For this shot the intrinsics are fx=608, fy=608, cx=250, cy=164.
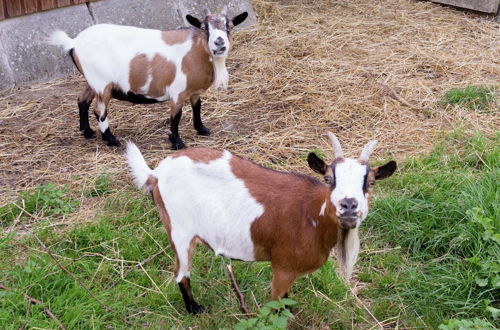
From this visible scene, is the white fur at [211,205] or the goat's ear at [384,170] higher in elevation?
the goat's ear at [384,170]

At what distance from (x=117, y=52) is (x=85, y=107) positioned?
58 centimetres

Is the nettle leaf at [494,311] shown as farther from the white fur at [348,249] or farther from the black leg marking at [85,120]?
the black leg marking at [85,120]

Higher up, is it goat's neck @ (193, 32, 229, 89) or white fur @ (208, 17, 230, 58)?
white fur @ (208, 17, 230, 58)

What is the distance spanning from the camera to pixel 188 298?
121 inches

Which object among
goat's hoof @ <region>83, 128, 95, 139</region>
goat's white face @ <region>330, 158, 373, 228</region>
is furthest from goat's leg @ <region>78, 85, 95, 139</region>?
goat's white face @ <region>330, 158, 373, 228</region>

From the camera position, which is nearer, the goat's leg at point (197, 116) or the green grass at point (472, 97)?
the goat's leg at point (197, 116)

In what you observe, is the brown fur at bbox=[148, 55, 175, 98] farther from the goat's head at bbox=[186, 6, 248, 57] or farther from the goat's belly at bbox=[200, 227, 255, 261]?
the goat's belly at bbox=[200, 227, 255, 261]

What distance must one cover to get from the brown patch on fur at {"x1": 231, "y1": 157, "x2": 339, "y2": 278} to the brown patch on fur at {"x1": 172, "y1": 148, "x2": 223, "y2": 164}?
0.30 feet

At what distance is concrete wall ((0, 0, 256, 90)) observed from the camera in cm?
579

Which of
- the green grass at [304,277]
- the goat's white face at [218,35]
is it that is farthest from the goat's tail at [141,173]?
the goat's white face at [218,35]

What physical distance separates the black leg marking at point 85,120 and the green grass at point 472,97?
10.0ft

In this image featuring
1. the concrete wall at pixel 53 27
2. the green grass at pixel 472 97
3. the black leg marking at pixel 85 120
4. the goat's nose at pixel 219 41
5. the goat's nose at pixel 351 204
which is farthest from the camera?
the concrete wall at pixel 53 27

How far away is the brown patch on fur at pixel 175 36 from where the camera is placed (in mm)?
4703

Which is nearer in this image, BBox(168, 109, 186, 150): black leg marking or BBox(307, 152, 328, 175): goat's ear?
BBox(307, 152, 328, 175): goat's ear
